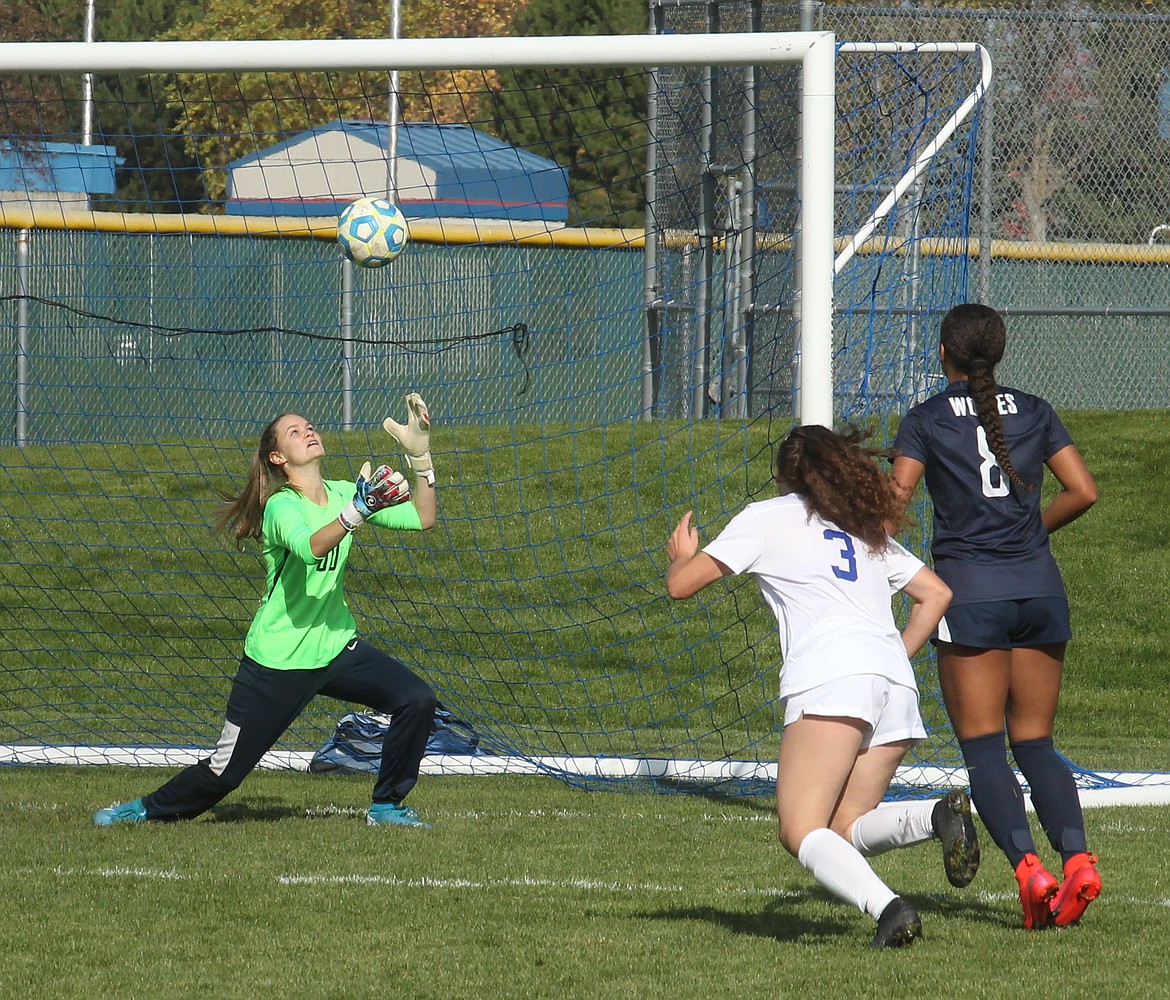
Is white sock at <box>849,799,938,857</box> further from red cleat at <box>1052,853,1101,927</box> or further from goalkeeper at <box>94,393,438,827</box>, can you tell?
goalkeeper at <box>94,393,438,827</box>

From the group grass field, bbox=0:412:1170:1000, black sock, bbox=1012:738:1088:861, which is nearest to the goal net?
grass field, bbox=0:412:1170:1000

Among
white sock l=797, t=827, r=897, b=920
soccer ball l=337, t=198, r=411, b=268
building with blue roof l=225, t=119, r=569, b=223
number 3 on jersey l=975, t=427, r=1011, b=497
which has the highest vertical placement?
building with blue roof l=225, t=119, r=569, b=223

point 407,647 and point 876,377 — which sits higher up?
point 876,377

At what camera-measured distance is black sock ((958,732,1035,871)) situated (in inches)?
192

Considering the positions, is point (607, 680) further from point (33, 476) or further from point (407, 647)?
point (33, 476)

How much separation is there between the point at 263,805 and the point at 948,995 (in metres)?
3.81

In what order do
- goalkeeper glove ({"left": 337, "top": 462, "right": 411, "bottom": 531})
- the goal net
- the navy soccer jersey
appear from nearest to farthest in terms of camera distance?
the navy soccer jersey
goalkeeper glove ({"left": 337, "top": 462, "right": 411, "bottom": 531})
the goal net

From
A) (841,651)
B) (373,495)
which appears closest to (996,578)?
(841,651)

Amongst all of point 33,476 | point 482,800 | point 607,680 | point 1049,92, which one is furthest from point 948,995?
point 1049,92

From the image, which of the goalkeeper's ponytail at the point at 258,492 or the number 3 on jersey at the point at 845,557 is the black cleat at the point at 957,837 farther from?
the goalkeeper's ponytail at the point at 258,492

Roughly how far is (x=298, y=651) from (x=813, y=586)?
2482 mm

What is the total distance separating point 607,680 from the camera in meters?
10.8

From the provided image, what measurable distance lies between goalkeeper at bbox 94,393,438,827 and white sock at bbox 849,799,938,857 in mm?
2225

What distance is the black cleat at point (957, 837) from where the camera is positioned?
4297 millimetres
